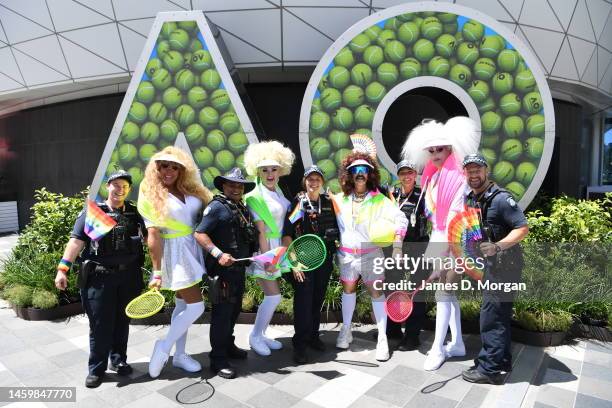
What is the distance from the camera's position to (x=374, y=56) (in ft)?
22.9

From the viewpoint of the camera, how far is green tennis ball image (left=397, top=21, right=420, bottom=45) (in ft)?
22.6

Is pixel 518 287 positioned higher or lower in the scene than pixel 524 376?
higher

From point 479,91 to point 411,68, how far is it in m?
1.28

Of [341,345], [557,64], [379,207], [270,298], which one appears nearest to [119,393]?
[270,298]

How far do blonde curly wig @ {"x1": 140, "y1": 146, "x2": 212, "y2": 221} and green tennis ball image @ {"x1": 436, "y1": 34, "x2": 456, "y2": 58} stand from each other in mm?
5369

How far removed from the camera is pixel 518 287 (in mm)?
3330

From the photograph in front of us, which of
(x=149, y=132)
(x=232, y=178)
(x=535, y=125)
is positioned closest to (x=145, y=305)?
(x=232, y=178)

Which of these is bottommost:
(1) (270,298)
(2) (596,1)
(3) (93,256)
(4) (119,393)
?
(4) (119,393)

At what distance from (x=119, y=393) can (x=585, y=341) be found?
15.8ft

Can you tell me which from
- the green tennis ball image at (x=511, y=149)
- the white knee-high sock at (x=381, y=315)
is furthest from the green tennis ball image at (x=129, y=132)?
the green tennis ball image at (x=511, y=149)

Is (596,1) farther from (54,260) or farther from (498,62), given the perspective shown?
(54,260)

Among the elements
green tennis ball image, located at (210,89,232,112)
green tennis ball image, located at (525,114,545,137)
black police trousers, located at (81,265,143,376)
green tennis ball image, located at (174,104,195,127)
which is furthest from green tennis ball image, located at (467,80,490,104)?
black police trousers, located at (81,265,143,376)

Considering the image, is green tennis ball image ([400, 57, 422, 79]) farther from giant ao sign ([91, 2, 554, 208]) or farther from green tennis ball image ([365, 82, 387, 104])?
green tennis ball image ([365, 82, 387, 104])

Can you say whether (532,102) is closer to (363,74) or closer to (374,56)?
(374,56)
